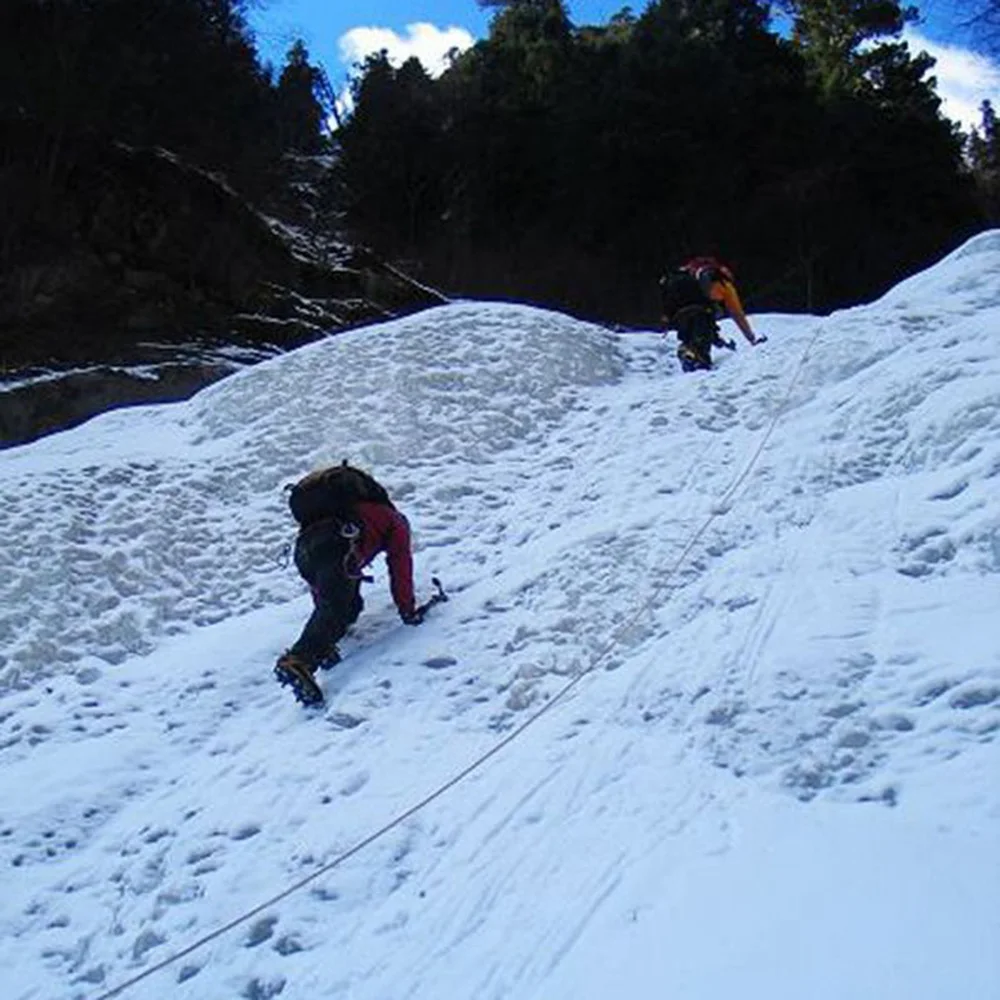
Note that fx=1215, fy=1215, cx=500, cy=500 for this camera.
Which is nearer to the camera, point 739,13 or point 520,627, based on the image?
point 520,627

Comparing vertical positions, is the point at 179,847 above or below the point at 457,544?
below

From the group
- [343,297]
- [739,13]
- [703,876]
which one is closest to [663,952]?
[703,876]

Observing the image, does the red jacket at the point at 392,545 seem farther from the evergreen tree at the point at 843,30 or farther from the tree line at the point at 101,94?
the evergreen tree at the point at 843,30

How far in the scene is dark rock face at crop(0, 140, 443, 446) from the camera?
1614 cm

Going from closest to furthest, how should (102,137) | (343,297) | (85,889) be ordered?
(85,889) → (102,137) → (343,297)

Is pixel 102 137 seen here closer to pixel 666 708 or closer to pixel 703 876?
pixel 666 708

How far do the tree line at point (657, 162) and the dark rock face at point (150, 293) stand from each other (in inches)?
219

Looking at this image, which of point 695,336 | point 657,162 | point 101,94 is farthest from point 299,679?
point 657,162

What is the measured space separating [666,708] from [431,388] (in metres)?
6.70

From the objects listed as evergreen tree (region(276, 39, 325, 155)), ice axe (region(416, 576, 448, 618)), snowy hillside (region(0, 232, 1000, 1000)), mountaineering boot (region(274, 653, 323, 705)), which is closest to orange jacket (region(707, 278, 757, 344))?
snowy hillside (region(0, 232, 1000, 1000))

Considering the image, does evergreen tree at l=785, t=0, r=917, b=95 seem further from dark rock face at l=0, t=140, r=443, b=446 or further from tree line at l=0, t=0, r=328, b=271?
tree line at l=0, t=0, r=328, b=271

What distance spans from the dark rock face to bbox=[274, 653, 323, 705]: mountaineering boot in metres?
9.58

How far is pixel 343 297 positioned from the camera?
22.0 meters

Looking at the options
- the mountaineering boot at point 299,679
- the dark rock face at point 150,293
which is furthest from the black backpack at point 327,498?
the dark rock face at point 150,293
